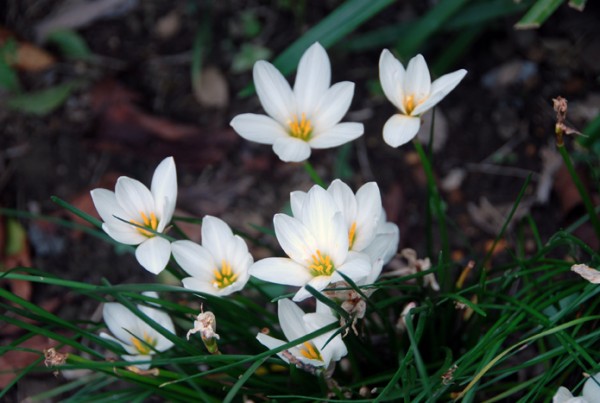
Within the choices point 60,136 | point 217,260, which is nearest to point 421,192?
point 217,260

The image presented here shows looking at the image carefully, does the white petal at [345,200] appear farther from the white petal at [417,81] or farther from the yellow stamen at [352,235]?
the white petal at [417,81]

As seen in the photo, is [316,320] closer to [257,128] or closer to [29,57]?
[257,128]

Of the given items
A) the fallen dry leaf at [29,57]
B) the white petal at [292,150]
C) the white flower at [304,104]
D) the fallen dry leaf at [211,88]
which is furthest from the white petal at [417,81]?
the fallen dry leaf at [29,57]

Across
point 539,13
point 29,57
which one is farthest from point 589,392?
point 29,57

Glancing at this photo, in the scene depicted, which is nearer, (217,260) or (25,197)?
(217,260)

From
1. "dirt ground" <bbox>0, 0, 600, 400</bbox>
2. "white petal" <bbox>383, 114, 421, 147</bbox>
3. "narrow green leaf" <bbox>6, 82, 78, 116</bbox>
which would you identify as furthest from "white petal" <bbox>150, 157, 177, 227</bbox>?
"narrow green leaf" <bbox>6, 82, 78, 116</bbox>

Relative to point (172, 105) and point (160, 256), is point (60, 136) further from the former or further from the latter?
point (160, 256)
